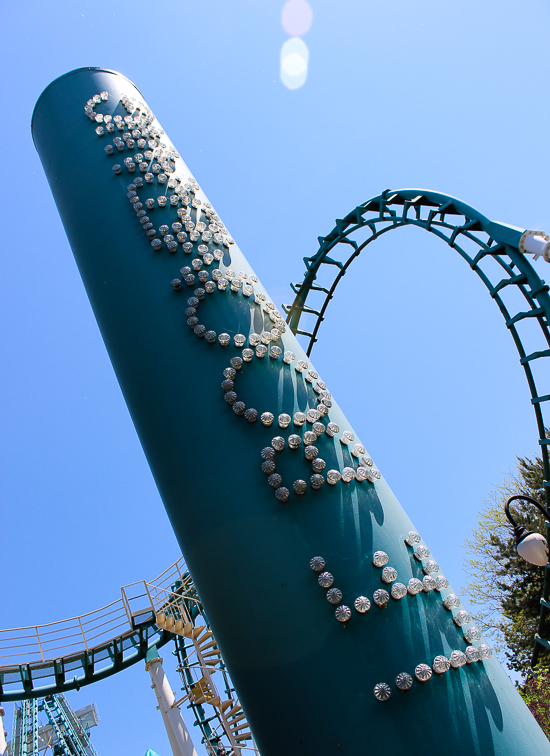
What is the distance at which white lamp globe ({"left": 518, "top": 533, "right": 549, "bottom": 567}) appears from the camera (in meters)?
4.43

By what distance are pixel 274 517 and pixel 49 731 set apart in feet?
88.4

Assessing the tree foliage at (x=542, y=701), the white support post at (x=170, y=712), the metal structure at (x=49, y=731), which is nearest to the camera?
the tree foliage at (x=542, y=701)

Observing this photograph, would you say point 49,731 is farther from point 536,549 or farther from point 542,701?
point 536,549

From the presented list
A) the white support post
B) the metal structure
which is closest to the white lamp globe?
the white support post

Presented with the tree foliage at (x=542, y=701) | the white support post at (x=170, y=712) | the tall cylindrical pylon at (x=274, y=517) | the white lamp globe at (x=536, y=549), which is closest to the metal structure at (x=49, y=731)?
the white support post at (x=170, y=712)

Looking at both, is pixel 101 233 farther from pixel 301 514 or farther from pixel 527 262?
pixel 527 262

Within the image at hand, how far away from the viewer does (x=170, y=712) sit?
10.8 metres

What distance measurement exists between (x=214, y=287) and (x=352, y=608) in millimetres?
1665

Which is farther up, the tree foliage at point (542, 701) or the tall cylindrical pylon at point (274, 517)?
the tall cylindrical pylon at point (274, 517)

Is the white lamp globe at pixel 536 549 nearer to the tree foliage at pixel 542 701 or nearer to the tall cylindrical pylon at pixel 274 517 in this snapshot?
the tall cylindrical pylon at pixel 274 517

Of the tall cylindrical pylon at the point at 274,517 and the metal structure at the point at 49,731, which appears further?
the metal structure at the point at 49,731

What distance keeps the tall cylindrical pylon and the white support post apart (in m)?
10.9

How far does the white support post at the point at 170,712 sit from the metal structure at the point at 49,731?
11.5 meters

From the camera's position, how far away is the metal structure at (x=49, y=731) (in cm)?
1932
